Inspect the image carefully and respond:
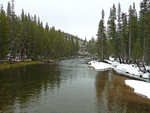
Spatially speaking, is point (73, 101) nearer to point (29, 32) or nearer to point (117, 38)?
point (117, 38)

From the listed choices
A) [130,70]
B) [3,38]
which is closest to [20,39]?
[3,38]

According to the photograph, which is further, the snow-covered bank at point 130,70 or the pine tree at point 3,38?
the pine tree at point 3,38

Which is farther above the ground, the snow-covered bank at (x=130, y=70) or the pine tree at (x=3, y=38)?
the pine tree at (x=3, y=38)

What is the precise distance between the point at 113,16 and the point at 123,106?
138ft

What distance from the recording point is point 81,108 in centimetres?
1020

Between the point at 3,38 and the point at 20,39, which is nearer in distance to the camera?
the point at 3,38

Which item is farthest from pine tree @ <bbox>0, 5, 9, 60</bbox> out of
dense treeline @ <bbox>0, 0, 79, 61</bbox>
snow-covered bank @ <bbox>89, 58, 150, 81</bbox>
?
snow-covered bank @ <bbox>89, 58, 150, 81</bbox>

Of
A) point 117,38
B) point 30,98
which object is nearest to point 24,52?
point 117,38

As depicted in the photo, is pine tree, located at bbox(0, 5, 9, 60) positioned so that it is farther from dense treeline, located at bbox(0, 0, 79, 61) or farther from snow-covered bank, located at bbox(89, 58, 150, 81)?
snow-covered bank, located at bbox(89, 58, 150, 81)

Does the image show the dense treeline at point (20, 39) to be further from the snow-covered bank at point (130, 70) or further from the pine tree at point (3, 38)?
the snow-covered bank at point (130, 70)

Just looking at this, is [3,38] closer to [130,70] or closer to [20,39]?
[20,39]

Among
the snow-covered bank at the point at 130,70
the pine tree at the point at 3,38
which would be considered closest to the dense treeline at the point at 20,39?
the pine tree at the point at 3,38

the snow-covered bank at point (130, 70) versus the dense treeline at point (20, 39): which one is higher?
the dense treeline at point (20, 39)

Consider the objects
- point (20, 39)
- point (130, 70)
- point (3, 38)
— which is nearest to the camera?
point (130, 70)
